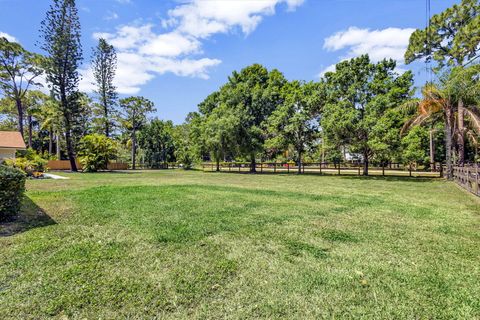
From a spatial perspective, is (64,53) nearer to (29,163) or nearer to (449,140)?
(29,163)

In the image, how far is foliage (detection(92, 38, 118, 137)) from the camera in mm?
34316

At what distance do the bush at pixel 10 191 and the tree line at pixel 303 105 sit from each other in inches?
675

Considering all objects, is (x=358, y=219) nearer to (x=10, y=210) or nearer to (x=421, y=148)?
(x=10, y=210)

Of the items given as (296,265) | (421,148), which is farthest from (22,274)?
(421,148)

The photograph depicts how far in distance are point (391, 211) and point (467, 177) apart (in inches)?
275

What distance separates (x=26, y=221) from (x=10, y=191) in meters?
0.70

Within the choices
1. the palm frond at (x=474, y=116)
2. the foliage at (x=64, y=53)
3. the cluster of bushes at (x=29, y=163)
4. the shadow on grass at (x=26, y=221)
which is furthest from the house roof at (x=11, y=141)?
the palm frond at (x=474, y=116)

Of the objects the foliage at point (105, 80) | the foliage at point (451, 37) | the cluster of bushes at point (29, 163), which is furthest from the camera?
the foliage at point (105, 80)

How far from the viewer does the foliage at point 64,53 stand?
24.9 metres

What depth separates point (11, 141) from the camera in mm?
22047

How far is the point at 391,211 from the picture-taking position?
22.1 ft

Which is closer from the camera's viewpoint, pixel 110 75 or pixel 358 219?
pixel 358 219

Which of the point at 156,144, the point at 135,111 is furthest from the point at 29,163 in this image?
the point at 156,144

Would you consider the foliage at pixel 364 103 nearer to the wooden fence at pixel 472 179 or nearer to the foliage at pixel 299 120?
the foliage at pixel 299 120
